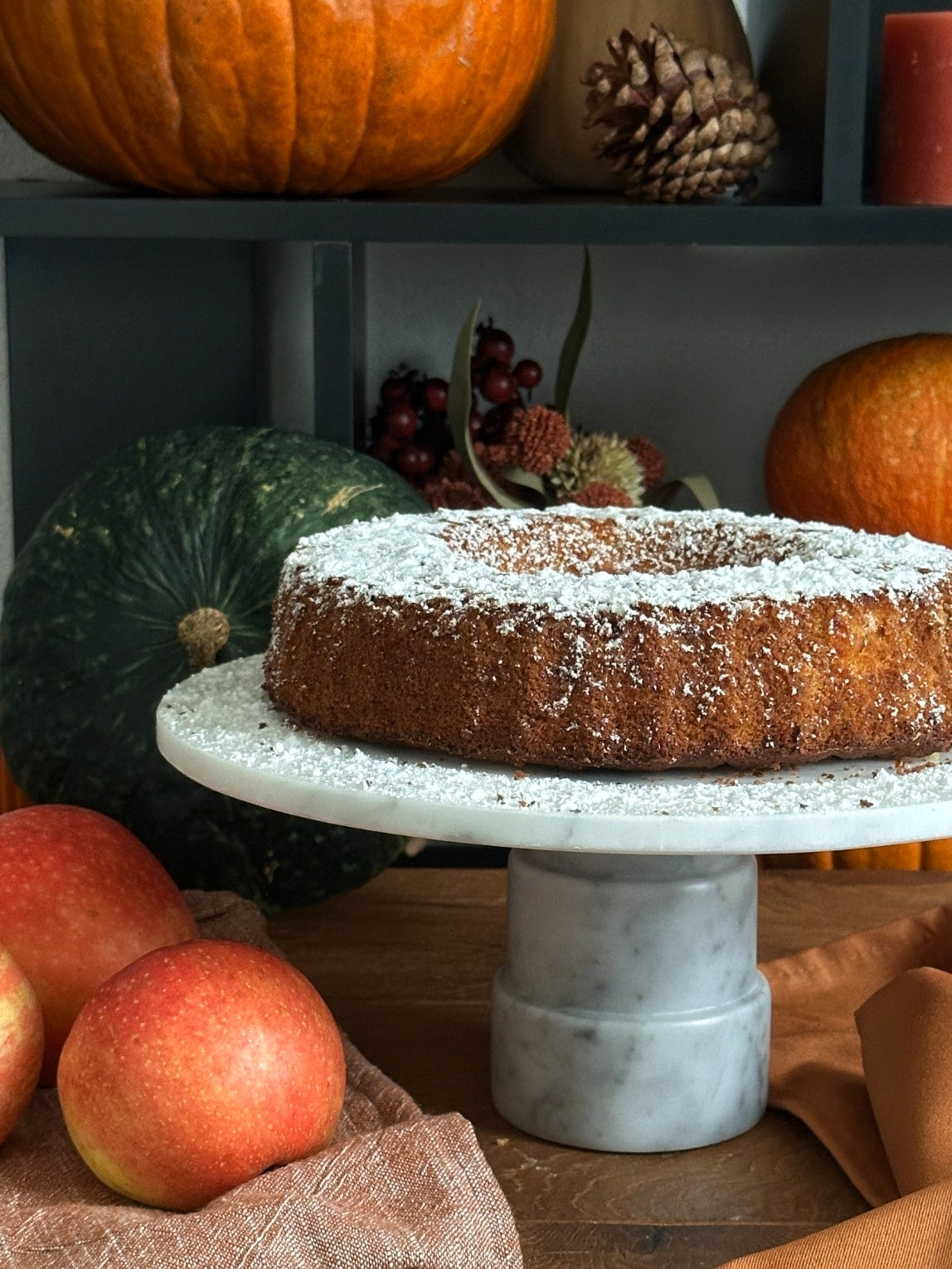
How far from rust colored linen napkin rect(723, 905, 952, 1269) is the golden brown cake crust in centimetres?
16

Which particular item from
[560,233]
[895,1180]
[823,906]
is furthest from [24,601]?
[895,1180]

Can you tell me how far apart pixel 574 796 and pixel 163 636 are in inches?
21.0

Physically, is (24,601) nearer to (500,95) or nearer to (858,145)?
(500,95)

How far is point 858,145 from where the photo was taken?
1212 millimetres

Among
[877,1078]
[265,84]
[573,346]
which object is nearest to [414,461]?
[573,346]

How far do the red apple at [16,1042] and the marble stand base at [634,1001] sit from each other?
258mm

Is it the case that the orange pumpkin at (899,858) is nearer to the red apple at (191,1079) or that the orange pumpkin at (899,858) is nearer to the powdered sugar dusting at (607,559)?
the powdered sugar dusting at (607,559)

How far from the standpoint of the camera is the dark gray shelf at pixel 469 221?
123 centimetres

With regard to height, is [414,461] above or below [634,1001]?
above

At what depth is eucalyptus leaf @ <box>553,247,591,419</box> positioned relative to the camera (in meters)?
1.43

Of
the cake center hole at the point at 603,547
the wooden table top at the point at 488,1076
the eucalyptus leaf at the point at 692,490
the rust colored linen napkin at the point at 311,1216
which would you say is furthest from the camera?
the eucalyptus leaf at the point at 692,490

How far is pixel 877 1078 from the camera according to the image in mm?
869

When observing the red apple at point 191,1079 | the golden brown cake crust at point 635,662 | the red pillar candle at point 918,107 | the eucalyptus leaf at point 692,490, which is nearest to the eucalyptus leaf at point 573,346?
the eucalyptus leaf at point 692,490

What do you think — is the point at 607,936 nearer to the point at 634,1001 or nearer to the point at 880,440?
the point at 634,1001
